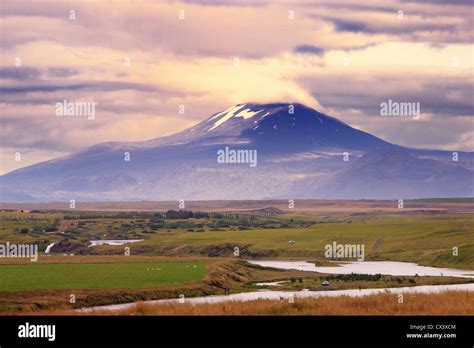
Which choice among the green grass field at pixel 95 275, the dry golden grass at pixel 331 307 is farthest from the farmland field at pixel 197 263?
the dry golden grass at pixel 331 307

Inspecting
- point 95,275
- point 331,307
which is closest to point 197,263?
point 95,275

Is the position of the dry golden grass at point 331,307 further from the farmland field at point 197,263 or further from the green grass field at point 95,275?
the green grass field at point 95,275

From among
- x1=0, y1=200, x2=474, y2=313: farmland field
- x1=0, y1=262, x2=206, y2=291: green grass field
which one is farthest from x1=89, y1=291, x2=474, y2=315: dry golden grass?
x1=0, y1=262, x2=206, y2=291: green grass field

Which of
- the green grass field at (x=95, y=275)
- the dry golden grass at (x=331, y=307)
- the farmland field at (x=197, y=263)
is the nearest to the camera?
the dry golden grass at (x=331, y=307)

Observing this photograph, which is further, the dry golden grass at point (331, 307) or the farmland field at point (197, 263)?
the farmland field at point (197, 263)

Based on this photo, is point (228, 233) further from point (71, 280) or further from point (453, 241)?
point (71, 280)

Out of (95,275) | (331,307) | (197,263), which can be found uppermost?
(331,307)

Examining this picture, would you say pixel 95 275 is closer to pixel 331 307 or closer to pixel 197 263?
pixel 197 263
